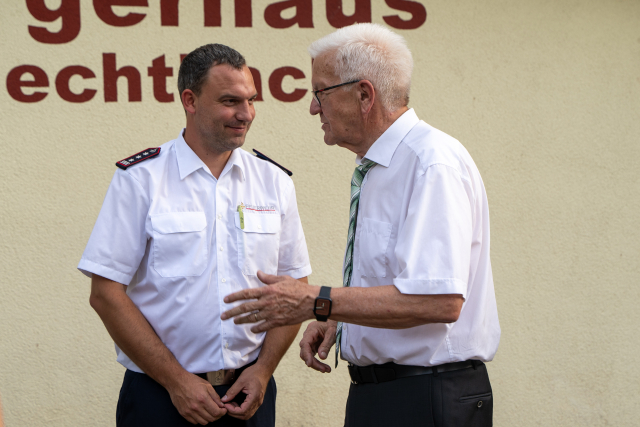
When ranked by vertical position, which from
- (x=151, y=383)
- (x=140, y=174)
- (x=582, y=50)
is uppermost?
(x=582, y=50)

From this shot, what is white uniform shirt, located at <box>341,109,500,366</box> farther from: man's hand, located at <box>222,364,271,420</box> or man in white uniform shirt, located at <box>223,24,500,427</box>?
man's hand, located at <box>222,364,271,420</box>

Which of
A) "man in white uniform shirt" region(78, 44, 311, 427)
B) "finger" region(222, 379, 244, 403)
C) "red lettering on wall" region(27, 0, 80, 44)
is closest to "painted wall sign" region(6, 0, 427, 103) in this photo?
"red lettering on wall" region(27, 0, 80, 44)

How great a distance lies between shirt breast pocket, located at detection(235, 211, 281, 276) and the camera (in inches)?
83.0

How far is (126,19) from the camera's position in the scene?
3133 mm

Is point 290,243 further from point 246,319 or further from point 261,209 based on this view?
point 246,319

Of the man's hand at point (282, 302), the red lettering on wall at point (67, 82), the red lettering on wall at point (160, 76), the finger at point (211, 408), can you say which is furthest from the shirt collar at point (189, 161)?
the red lettering on wall at point (67, 82)

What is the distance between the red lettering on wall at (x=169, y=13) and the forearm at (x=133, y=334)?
5.50 feet

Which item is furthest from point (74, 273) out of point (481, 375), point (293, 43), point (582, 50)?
point (582, 50)

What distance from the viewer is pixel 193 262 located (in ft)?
6.66

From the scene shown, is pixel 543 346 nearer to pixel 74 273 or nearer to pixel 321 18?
pixel 321 18

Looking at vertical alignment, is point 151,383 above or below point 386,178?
below

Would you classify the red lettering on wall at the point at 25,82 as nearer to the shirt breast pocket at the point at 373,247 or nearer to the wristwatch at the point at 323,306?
the shirt breast pocket at the point at 373,247

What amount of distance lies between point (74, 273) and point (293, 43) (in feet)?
5.38

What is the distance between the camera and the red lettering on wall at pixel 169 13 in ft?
10.4
